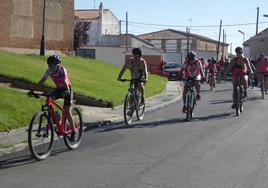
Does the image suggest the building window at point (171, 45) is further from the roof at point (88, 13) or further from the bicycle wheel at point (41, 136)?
the bicycle wheel at point (41, 136)

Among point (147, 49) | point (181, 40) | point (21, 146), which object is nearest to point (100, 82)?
point (21, 146)

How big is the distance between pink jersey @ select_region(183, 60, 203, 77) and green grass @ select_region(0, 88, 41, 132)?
13.2 feet

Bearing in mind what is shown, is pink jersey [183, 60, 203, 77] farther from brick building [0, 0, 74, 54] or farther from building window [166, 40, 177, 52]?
building window [166, 40, 177, 52]

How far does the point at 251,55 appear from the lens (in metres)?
82.1

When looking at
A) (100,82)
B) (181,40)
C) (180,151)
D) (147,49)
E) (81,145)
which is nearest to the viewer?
(180,151)

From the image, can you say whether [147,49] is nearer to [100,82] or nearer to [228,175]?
[100,82]

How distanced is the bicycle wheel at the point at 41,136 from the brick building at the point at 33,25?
712 inches

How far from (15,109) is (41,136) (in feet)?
12.7

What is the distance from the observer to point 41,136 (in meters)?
→ 9.45

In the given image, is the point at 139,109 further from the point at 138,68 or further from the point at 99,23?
the point at 99,23

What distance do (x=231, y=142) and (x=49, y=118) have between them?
3.69 meters

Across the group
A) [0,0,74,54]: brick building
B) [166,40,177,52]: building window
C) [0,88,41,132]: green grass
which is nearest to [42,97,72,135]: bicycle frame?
[0,88,41,132]: green grass

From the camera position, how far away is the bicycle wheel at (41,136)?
9156 mm

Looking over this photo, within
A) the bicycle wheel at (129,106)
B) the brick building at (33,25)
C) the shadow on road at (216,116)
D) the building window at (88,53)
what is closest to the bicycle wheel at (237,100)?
the shadow on road at (216,116)
